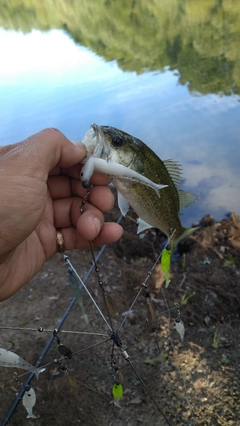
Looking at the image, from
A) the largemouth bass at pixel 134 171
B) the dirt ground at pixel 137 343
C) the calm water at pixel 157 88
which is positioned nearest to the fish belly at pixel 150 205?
the largemouth bass at pixel 134 171

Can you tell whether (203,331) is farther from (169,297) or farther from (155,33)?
(155,33)

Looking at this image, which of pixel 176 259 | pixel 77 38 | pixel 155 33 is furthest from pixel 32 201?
pixel 77 38

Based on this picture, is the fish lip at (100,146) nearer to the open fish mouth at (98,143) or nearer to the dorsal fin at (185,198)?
the open fish mouth at (98,143)

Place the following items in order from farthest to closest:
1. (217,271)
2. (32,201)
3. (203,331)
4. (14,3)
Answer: (14,3) < (217,271) < (203,331) < (32,201)

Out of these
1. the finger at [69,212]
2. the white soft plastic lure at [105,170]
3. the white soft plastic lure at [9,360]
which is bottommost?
the white soft plastic lure at [9,360]

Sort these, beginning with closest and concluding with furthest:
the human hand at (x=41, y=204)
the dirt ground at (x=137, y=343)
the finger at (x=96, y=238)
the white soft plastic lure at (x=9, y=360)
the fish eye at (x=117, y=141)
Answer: the human hand at (x=41, y=204)
the white soft plastic lure at (x=9, y=360)
the fish eye at (x=117, y=141)
the finger at (x=96, y=238)
the dirt ground at (x=137, y=343)

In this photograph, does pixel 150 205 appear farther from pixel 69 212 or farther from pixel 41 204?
pixel 41 204
